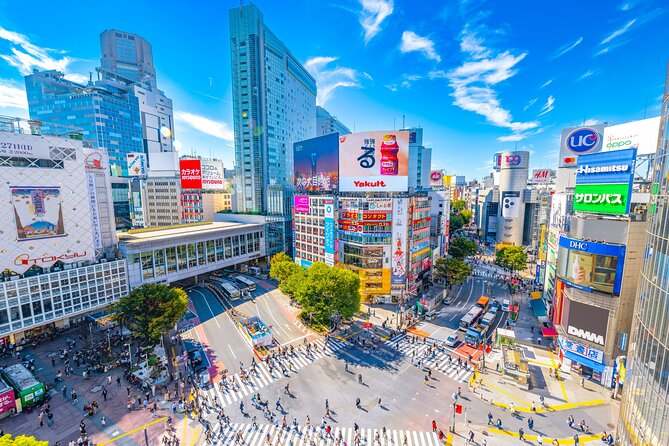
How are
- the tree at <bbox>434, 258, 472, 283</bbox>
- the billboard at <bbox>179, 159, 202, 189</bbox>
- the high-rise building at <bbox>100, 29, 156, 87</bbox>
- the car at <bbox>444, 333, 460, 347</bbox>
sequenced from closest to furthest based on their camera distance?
the car at <bbox>444, 333, 460, 347</bbox>, the tree at <bbox>434, 258, 472, 283</bbox>, the billboard at <bbox>179, 159, 202, 189</bbox>, the high-rise building at <bbox>100, 29, 156, 87</bbox>

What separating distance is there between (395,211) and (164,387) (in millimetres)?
48216

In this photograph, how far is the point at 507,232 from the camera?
4459 inches

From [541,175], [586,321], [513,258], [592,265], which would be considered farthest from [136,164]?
[541,175]

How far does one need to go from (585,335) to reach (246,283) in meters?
64.1

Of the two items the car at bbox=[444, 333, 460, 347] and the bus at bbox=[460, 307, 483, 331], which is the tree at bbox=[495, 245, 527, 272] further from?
the car at bbox=[444, 333, 460, 347]

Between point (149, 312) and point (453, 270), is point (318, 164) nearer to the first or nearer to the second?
point (453, 270)

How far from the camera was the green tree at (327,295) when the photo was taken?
4566 centimetres

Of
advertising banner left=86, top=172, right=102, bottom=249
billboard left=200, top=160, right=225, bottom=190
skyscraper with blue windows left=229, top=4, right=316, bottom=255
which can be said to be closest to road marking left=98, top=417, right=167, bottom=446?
advertising banner left=86, top=172, right=102, bottom=249

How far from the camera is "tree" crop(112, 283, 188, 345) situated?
128 feet

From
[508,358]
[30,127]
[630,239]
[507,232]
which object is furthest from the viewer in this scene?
[507,232]

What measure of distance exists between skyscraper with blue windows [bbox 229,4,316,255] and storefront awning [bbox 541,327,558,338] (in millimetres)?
66419

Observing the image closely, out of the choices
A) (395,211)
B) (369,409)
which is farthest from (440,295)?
(369,409)

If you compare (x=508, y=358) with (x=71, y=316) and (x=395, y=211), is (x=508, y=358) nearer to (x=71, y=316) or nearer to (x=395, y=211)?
(x=395, y=211)

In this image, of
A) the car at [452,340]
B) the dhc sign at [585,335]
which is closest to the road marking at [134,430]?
the car at [452,340]
